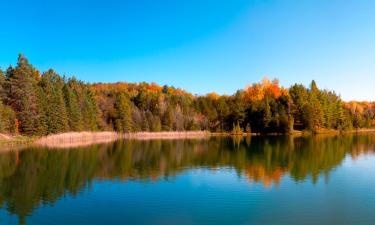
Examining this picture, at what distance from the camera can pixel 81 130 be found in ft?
218

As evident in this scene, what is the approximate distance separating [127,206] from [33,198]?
536cm

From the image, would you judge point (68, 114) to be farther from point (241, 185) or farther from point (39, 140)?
point (241, 185)

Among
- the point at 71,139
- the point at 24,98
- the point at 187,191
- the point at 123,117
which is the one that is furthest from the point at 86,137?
the point at 187,191

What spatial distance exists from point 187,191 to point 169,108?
71842 millimetres

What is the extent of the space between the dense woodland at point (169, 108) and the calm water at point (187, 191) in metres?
26.8

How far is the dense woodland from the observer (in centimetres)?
5759

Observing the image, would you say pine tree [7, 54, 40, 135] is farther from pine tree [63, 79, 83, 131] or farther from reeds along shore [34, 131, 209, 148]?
pine tree [63, 79, 83, 131]

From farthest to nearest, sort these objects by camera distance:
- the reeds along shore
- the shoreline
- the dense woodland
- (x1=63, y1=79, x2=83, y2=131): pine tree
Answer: (x1=63, y1=79, x2=83, y2=131): pine tree < the dense woodland < the reeds along shore < the shoreline

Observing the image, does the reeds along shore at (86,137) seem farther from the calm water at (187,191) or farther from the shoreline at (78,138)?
the calm water at (187,191)

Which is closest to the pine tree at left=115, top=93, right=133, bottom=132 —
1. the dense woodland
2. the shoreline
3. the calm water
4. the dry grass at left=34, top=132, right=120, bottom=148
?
the dense woodland

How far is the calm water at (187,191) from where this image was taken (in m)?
15.2

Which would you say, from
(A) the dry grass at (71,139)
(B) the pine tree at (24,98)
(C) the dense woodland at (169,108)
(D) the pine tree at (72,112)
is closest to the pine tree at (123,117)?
(C) the dense woodland at (169,108)

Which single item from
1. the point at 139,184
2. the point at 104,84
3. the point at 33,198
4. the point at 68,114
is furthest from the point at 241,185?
the point at 104,84

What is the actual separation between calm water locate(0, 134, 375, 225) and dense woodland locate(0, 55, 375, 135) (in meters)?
26.8
